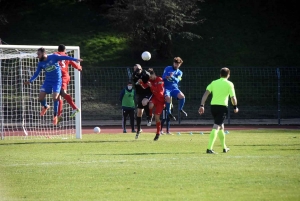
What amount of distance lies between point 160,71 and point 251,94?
495 centimetres

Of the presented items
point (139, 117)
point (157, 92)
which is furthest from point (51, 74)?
point (139, 117)

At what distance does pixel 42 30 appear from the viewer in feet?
139

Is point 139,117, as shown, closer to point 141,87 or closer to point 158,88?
point 141,87

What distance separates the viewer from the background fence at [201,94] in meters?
32.3

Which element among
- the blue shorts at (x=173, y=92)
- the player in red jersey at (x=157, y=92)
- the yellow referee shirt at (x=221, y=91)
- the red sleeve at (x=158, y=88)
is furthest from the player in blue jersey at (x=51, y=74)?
the yellow referee shirt at (x=221, y=91)

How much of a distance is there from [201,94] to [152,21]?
7287 millimetres

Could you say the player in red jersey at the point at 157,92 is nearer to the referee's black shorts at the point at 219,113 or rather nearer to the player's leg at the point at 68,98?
the player's leg at the point at 68,98

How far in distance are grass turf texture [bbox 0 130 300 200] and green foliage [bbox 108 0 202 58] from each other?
21.7 metres

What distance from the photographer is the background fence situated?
3228cm

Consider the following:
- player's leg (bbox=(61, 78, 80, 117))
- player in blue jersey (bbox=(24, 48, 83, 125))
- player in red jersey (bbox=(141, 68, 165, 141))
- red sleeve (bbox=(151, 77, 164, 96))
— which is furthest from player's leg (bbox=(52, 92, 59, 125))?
red sleeve (bbox=(151, 77, 164, 96))

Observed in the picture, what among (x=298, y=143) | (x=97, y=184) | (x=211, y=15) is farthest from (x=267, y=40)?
(x=97, y=184)

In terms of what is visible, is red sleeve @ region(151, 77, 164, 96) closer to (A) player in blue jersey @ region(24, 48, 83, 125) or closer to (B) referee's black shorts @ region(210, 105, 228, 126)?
(A) player in blue jersey @ region(24, 48, 83, 125)

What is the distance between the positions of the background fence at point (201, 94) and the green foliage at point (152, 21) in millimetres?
5248

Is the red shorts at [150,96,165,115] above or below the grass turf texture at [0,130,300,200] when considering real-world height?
above
